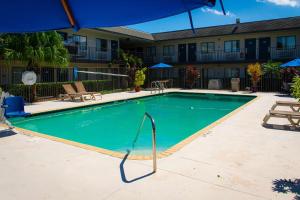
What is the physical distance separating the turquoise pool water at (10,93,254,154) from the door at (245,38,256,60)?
13354 mm

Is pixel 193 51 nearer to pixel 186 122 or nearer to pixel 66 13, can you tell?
pixel 186 122

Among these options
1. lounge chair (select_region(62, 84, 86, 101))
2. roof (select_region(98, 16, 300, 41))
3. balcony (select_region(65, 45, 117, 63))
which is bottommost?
lounge chair (select_region(62, 84, 86, 101))

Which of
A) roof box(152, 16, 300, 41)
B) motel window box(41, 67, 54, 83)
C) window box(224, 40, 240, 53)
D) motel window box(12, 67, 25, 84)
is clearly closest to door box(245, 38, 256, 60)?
window box(224, 40, 240, 53)

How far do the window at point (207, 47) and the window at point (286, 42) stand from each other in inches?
256

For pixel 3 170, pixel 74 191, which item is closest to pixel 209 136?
pixel 74 191

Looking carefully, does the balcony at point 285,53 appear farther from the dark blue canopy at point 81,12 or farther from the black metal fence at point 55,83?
the dark blue canopy at point 81,12

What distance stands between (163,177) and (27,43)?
1302 centimetres

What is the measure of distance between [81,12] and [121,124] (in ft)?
30.5

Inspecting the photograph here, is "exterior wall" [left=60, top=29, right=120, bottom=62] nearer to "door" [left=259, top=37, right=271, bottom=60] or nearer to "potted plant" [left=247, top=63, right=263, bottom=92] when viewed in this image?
"potted plant" [left=247, top=63, right=263, bottom=92]

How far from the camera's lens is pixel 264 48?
26.7 m

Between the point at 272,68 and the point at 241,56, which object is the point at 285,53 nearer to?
the point at 241,56

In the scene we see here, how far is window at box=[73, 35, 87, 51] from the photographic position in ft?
77.9

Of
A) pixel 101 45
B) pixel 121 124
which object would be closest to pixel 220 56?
pixel 101 45

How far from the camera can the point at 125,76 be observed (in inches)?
995
